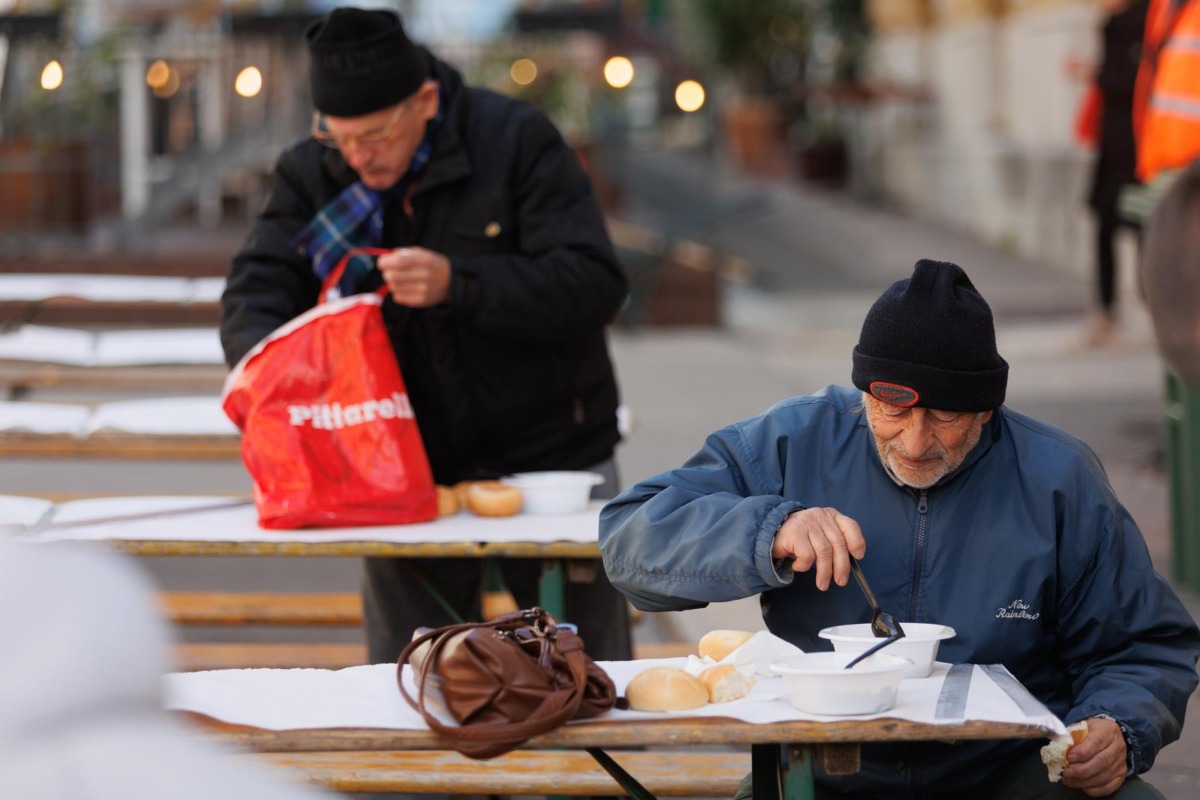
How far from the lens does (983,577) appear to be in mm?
3141

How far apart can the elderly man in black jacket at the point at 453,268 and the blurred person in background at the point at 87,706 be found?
3215 millimetres

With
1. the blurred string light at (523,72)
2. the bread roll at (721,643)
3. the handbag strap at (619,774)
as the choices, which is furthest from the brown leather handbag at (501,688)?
the blurred string light at (523,72)

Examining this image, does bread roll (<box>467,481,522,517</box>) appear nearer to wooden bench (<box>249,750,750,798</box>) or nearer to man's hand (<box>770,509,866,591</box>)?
wooden bench (<box>249,750,750,798</box>)

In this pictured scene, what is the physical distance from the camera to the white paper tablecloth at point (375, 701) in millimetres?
2758

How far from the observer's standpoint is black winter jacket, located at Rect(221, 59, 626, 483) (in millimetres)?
4578

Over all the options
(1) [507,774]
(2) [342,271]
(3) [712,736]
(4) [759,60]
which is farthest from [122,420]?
(4) [759,60]

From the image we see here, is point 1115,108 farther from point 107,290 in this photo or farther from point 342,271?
point 342,271

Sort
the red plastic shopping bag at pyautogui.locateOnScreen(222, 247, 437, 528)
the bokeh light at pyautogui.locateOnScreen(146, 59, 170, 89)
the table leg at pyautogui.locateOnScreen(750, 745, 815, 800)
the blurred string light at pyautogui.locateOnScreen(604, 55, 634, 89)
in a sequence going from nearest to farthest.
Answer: the table leg at pyautogui.locateOnScreen(750, 745, 815, 800) < the red plastic shopping bag at pyautogui.locateOnScreen(222, 247, 437, 528) < the blurred string light at pyautogui.locateOnScreen(604, 55, 634, 89) < the bokeh light at pyautogui.locateOnScreen(146, 59, 170, 89)

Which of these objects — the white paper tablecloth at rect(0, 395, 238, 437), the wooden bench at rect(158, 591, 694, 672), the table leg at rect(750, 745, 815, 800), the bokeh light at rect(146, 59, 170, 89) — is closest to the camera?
the table leg at rect(750, 745, 815, 800)

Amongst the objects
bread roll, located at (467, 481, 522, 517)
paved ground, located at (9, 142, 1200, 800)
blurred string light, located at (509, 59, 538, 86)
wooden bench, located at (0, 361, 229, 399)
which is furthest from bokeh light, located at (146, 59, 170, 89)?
bread roll, located at (467, 481, 522, 517)

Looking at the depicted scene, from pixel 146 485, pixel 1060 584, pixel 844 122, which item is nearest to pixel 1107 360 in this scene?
pixel 146 485

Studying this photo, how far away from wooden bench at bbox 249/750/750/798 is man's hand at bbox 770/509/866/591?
1.14m

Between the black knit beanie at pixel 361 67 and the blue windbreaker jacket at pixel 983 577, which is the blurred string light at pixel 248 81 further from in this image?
the blue windbreaker jacket at pixel 983 577

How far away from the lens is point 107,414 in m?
6.38
